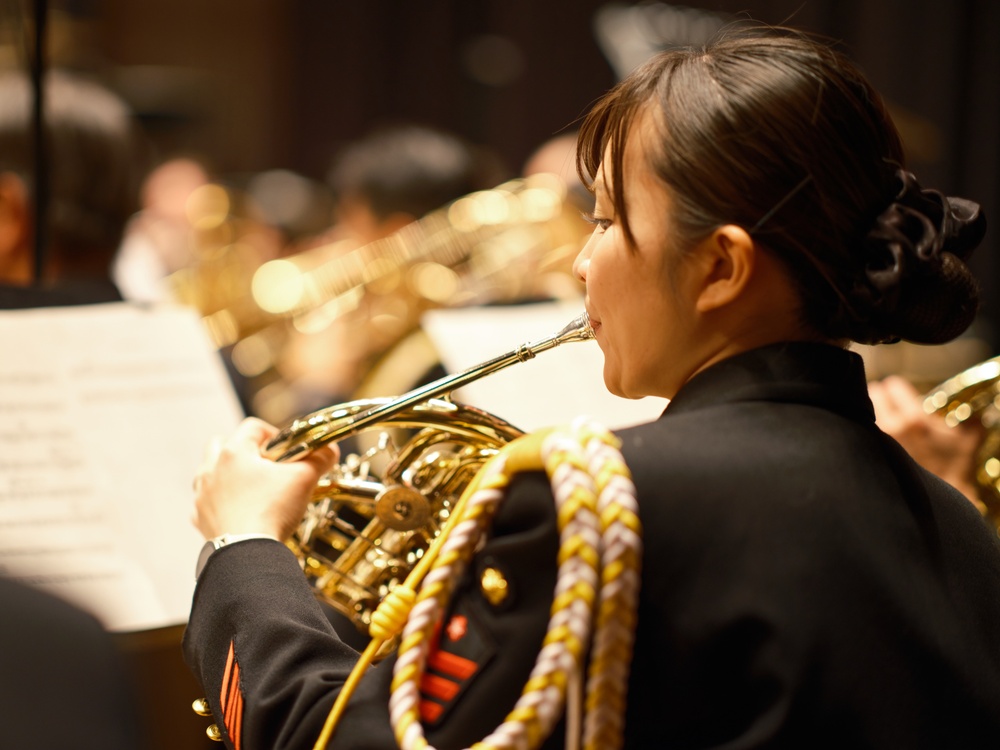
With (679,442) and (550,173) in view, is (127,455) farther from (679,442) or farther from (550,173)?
(550,173)

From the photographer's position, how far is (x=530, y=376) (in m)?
1.76

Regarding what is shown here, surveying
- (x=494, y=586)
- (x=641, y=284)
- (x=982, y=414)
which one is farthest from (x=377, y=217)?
(x=494, y=586)

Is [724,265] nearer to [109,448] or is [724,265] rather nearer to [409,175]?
[109,448]

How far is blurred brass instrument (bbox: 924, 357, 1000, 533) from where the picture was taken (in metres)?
1.59

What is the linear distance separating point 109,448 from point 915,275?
1044mm

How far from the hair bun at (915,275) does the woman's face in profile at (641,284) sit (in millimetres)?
132

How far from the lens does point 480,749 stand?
2.27ft

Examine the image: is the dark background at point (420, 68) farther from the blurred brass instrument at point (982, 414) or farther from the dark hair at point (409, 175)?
the blurred brass instrument at point (982, 414)

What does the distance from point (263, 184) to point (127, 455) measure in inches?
166

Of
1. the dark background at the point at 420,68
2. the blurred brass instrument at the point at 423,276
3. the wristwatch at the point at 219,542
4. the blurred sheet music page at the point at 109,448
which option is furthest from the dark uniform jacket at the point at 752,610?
the dark background at the point at 420,68

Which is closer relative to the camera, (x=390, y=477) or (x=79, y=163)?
(x=390, y=477)

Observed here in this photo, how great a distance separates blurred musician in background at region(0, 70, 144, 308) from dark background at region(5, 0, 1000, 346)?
87.0 inches

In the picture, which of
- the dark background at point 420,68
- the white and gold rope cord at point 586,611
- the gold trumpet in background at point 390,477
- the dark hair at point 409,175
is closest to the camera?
the white and gold rope cord at point 586,611

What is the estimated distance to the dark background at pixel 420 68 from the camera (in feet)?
12.2
